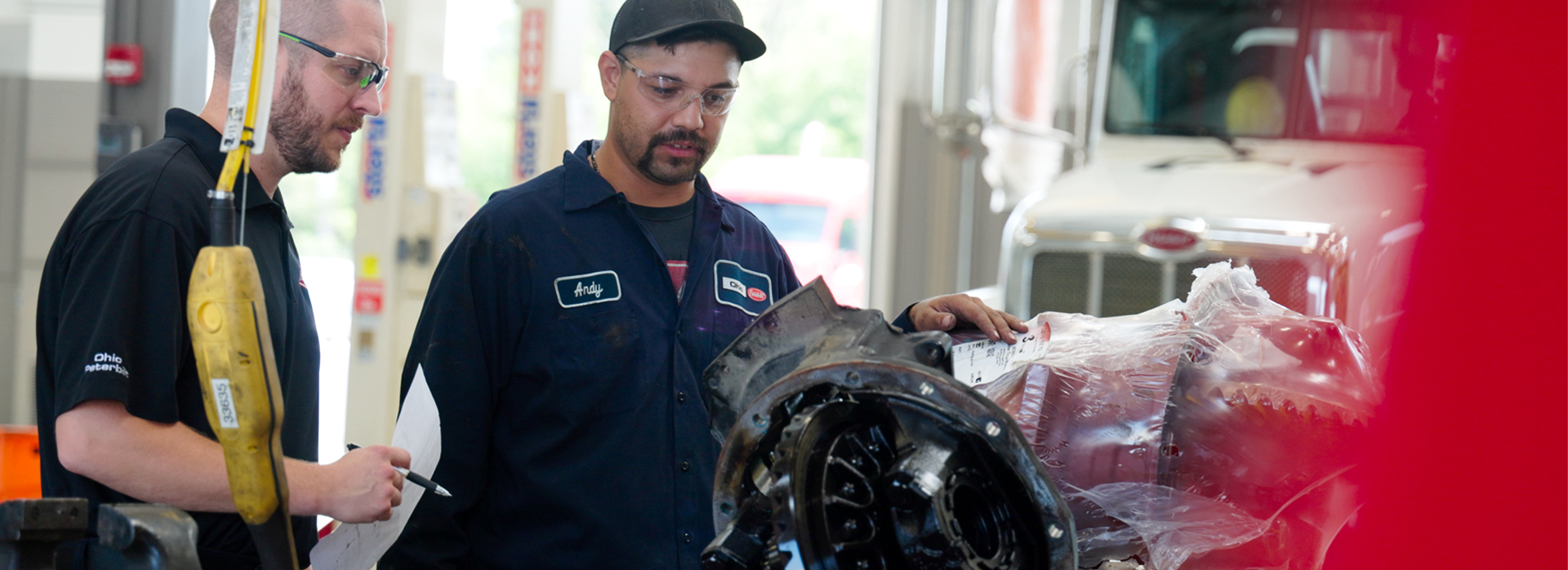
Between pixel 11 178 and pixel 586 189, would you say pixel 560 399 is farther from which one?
pixel 11 178

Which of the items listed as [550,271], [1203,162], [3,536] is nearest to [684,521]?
[550,271]

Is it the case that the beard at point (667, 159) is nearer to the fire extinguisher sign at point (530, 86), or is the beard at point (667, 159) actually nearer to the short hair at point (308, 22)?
the short hair at point (308, 22)

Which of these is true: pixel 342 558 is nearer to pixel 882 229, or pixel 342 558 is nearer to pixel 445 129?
pixel 445 129

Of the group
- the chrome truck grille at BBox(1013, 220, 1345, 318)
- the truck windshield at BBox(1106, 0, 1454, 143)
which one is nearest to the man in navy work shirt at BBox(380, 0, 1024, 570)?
the chrome truck grille at BBox(1013, 220, 1345, 318)

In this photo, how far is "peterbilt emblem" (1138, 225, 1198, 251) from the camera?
158 inches

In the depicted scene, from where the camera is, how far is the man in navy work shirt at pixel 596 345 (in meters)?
1.77

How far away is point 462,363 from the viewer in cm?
176

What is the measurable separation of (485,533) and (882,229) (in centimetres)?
556

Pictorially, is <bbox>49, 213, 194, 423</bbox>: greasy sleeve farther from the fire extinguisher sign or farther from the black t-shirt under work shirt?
the fire extinguisher sign

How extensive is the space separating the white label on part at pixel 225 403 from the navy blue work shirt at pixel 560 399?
31.1 inches

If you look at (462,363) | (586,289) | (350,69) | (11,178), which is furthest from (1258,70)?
(11,178)

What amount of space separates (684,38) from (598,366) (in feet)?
1.90

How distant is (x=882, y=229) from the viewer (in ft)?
23.7

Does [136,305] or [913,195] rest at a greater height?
[913,195]
